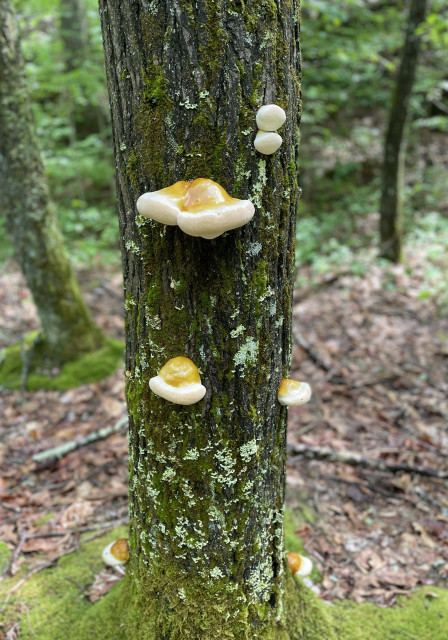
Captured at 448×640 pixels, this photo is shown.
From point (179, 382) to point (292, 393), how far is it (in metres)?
0.51

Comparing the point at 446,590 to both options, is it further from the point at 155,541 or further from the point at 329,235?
the point at 329,235

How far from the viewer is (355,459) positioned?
3842mm

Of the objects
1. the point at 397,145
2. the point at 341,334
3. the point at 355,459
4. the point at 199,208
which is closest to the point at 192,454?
the point at 199,208

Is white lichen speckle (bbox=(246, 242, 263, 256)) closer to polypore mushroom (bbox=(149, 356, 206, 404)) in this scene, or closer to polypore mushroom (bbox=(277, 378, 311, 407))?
polypore mushroom (bbox=(149, 356, 206, 404))

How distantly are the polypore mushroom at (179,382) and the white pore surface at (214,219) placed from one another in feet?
1.65

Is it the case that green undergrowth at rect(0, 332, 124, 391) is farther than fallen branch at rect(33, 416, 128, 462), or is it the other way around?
green undergrowth at rect(0, 332, 124, 391)

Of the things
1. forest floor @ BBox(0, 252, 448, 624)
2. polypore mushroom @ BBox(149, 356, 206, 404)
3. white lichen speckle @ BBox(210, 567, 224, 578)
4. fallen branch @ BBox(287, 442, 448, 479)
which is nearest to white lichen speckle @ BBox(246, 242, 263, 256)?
polypore mushroom @ BBox(149, 356, 206, 404)

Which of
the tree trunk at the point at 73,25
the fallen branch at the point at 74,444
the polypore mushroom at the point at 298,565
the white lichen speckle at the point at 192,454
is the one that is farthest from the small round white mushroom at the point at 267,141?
the tree trunk at the point at 73,25

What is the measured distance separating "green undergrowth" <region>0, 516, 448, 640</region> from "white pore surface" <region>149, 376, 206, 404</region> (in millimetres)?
1431

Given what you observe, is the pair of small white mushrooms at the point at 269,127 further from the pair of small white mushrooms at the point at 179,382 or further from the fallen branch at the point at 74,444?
the fallen branch at the point at 74,444

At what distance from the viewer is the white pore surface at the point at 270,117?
140 centimetres

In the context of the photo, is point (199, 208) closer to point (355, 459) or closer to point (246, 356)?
point (246, 356)

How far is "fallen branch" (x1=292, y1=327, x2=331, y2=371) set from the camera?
18.4 feet

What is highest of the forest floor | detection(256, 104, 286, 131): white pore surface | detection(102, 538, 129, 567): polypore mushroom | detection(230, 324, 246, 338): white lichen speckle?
detection(256, 104, 286, 131): white pore surface
